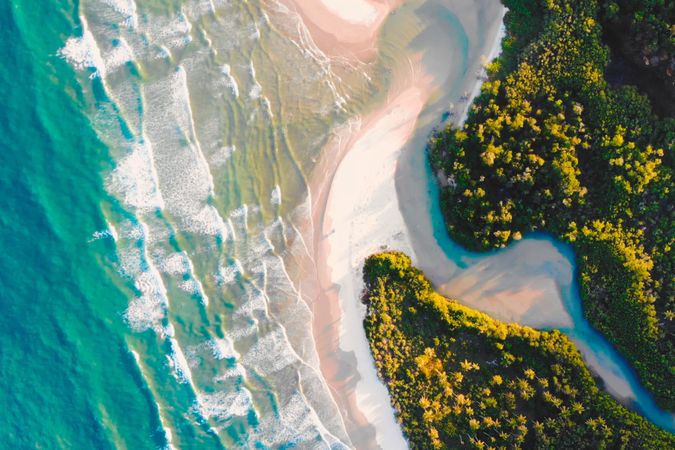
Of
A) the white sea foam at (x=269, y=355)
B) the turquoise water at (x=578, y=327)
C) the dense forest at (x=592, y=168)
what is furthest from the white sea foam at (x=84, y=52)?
the dense forest at (x=592, y=168)

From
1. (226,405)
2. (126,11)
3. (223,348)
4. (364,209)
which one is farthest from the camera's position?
(126,11)

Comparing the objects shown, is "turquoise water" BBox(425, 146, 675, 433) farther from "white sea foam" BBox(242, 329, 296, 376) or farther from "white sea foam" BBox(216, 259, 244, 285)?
"white sea foam" BBox(216, 259, 244, 285)

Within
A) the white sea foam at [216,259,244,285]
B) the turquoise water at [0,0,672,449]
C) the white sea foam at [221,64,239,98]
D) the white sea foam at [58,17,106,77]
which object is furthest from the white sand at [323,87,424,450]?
the white sea foam at [58,17,106,77]

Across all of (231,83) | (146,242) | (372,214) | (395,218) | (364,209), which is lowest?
(395,218)

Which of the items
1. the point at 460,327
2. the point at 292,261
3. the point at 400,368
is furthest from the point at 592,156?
the point at 292,261

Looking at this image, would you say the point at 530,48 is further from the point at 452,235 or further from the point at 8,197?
the point at 8,197

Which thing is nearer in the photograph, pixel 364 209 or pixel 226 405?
pixel 364 209

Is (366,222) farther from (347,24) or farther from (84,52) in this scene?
(84,52)

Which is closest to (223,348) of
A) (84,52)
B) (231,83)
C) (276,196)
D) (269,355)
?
(269,355)
